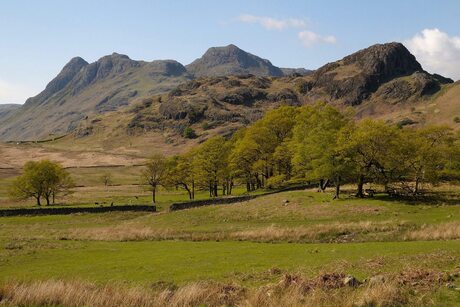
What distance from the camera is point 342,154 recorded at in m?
63.3

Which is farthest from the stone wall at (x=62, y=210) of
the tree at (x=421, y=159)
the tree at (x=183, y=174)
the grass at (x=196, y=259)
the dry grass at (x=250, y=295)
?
the dry grass at (x=250, y=295)

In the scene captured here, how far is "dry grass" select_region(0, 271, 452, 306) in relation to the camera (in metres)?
15.0

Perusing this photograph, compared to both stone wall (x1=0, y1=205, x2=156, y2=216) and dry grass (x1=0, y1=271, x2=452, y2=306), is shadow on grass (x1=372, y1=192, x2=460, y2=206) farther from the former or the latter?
dry grass (x1=0, y1=271, x2=452, y2=306)

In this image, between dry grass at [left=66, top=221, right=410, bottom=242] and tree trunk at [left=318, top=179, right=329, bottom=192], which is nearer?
dry grass at [left=66, top=221, right=410, bottom=242]

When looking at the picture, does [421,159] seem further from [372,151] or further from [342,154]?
[342,154]

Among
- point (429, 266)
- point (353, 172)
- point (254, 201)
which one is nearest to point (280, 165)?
point (254, 201)

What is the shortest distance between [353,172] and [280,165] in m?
Answer: 28.7

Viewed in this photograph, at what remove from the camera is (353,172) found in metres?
61.9

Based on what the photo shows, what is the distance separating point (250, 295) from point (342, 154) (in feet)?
164

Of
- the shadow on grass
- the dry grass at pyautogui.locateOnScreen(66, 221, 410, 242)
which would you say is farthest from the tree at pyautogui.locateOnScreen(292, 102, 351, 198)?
the dry grass at pyautogui.locateOnScreen(66, 221, 410, 242)

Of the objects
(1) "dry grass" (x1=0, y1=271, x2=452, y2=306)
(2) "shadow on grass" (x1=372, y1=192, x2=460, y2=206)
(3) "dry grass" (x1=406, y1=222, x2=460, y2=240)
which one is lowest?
(3) "dry grass" (x1=406, y1=222, x2=460, y2=240)

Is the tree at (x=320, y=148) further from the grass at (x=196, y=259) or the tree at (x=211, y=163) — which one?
the grass at (x=196, y=259)

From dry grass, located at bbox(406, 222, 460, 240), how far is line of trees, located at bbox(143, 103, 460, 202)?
2542 centimetres

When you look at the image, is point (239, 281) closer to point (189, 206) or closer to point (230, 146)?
point (189, 206)
